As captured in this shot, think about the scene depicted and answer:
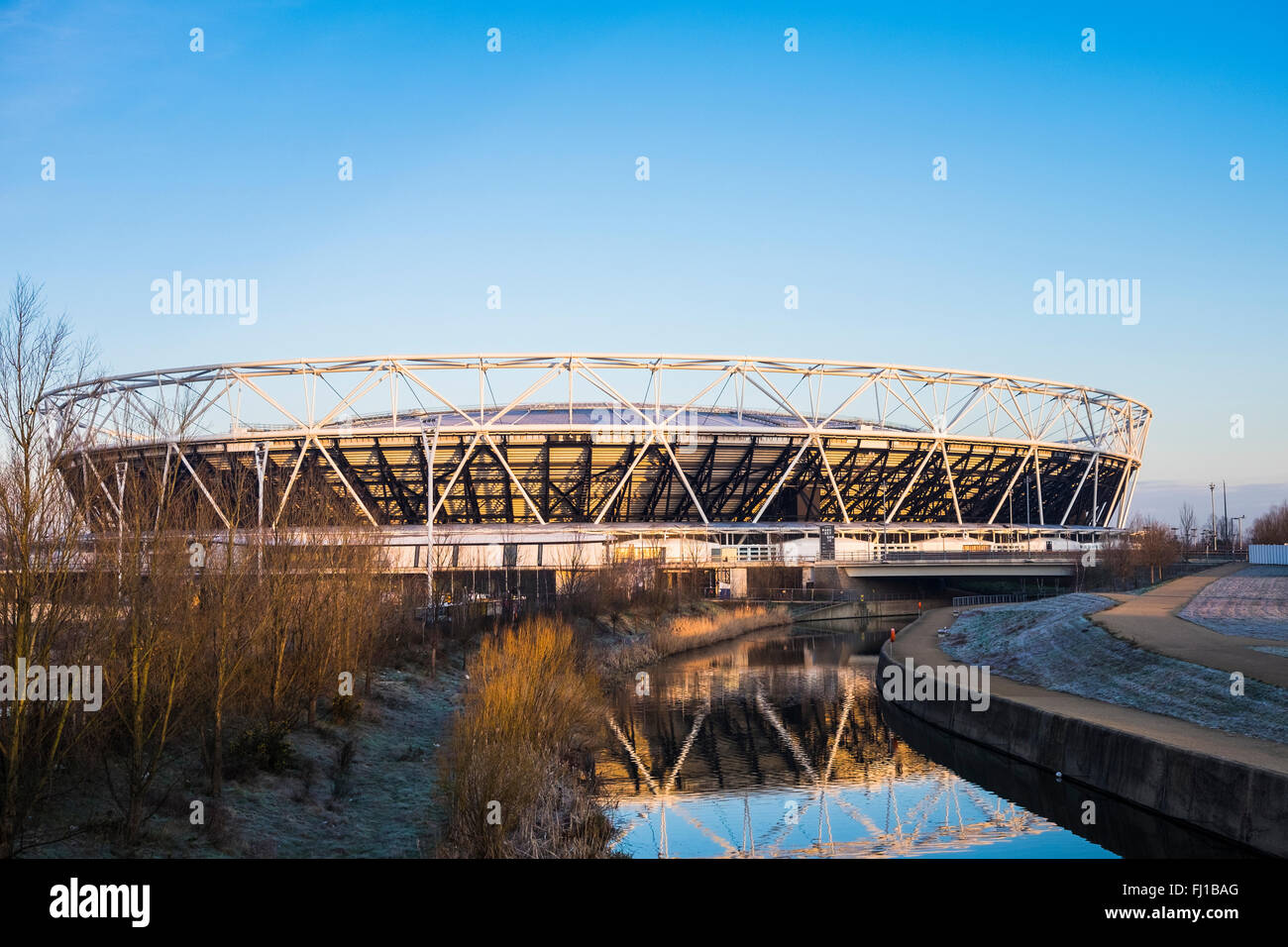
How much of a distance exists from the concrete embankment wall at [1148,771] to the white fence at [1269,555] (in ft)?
160

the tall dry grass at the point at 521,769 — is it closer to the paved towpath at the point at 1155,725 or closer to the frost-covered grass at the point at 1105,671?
the paved towpath at the point at 1155,725

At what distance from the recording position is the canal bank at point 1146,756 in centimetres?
1270

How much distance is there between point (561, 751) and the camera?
738 inches

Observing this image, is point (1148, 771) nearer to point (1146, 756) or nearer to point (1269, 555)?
point (1146, 756)

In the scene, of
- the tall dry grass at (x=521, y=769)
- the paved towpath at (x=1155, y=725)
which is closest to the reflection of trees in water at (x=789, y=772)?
the tall dry grass at (x=521, y=769)

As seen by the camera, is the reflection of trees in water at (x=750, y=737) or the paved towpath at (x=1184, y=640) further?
the reflection of trees in water at (x=750, y=737)

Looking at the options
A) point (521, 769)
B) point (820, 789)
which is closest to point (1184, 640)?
point (820, 789)

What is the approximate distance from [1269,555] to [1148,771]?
183 ft

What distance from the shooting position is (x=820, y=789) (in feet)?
62.1

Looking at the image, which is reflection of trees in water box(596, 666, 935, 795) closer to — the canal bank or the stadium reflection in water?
the stadium reflection in water

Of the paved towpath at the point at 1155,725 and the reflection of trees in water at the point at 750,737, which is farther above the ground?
the paved towpath at the point at 1155,725

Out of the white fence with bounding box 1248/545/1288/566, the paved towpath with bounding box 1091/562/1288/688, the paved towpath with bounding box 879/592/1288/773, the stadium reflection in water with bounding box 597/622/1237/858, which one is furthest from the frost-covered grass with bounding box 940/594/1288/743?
the white fence with bounding box 1248/545/1288/566
